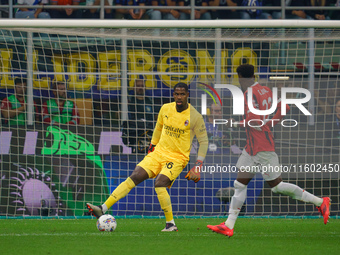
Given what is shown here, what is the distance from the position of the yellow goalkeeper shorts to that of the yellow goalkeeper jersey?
79 mm

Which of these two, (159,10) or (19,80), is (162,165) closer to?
(19,80)

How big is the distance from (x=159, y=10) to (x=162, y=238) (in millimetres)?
8553

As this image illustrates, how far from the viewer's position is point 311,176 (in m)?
10.0

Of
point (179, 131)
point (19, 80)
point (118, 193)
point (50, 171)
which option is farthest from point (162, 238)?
point (19, 80)

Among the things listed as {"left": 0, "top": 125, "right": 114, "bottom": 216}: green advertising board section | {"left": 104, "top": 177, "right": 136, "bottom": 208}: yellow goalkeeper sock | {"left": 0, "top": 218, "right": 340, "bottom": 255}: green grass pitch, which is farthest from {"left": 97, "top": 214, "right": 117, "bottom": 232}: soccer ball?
{"left": 0, "top": 125, "right": 114, "bottom": 216}: green advertising board section

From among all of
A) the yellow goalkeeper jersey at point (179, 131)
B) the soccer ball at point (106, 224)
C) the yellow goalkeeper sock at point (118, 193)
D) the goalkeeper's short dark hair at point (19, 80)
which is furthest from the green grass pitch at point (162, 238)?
the goalkeeper's short dark hair at point (19, 80)

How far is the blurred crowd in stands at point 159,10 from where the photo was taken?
13.6 meters

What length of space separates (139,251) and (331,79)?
6.83m

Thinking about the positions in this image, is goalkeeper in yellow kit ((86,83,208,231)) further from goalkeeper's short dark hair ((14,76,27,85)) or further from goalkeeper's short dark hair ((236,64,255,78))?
goalkeeper's short dark hair ((14,76,27,85))

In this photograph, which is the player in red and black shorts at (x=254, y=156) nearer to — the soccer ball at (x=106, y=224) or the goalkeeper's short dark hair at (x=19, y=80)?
the soccer ball at (x=106, y=224)

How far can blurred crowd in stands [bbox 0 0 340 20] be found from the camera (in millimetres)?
13633

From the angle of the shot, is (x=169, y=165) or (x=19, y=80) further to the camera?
(x=19, y=80)

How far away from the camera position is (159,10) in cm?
1393

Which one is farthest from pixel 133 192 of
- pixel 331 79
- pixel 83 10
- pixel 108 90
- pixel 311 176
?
pixel 83 10
